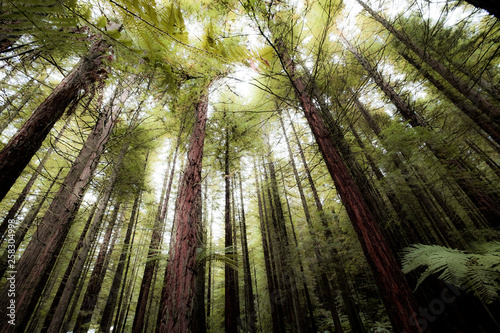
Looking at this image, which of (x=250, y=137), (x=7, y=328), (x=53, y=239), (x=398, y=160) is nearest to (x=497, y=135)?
(x=398, y=160)

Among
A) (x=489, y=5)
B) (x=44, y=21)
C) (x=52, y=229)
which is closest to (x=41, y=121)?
(x=44, y=21)

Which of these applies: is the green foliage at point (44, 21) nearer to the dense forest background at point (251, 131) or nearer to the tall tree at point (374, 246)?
the dense forest background at point (251, 131)

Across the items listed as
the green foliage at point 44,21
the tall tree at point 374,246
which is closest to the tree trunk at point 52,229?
the green foliage at point 44,21

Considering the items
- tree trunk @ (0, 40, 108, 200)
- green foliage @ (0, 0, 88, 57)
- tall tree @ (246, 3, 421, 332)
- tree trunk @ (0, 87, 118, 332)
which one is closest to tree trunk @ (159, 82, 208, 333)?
tree trunk @ (0, 40, 108, 200)

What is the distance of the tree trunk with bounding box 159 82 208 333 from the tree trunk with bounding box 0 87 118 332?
2335mm

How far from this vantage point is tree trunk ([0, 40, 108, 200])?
2160mm

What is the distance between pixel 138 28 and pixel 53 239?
5.48 meters

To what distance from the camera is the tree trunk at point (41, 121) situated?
216 cm

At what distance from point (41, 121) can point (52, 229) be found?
3.31 meters

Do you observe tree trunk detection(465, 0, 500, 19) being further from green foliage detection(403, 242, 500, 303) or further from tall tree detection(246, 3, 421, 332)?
green foliage detection(403, 242, 500, 303)

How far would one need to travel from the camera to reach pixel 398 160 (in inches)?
197

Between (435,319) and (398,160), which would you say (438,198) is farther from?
(435,319)

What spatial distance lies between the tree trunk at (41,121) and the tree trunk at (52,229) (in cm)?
87

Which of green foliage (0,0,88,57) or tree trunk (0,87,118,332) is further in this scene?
tree trunk (0,87,118,332)
